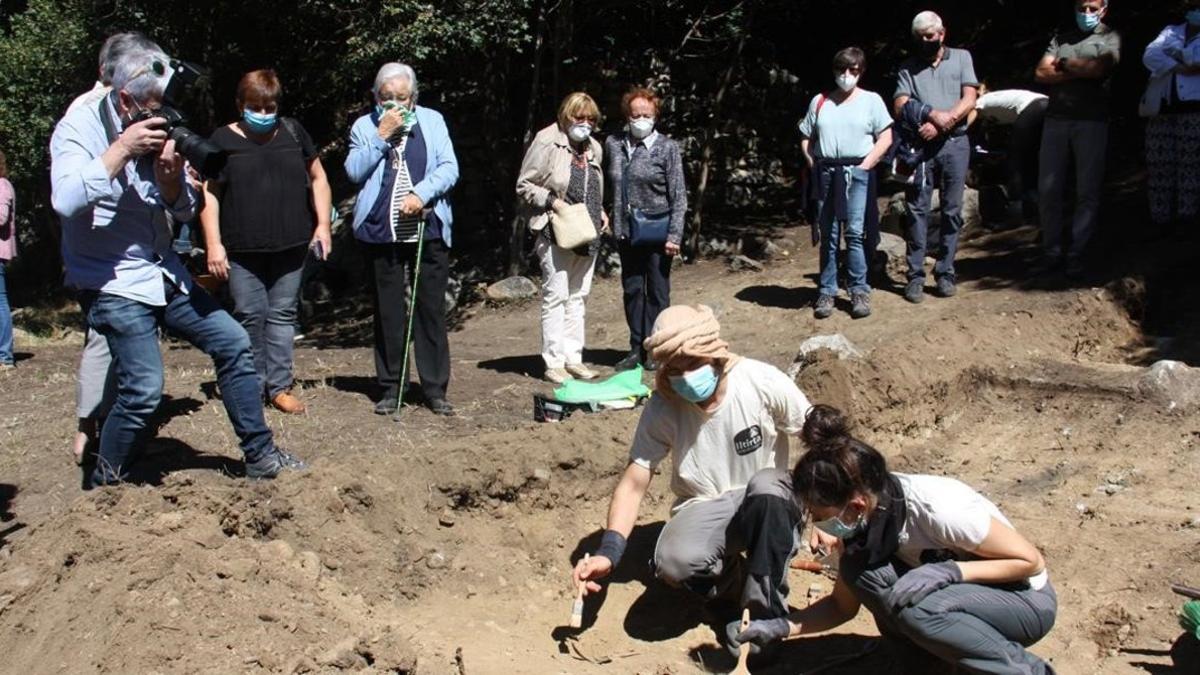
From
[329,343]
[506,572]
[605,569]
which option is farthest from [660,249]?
[329,343]

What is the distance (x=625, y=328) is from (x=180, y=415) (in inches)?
171

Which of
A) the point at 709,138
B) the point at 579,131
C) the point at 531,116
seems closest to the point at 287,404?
the point at 579,131

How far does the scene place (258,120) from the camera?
22.3ft

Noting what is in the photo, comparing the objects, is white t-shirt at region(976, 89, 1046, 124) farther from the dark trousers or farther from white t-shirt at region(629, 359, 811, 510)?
white t-shirt at region(629, 359, 811, 510)

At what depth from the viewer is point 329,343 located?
1277 centimetres

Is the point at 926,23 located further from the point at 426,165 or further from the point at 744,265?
the point at 426,165

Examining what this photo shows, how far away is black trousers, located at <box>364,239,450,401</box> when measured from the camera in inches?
284

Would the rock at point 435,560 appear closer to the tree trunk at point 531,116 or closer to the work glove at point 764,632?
the work glove at point 764,632

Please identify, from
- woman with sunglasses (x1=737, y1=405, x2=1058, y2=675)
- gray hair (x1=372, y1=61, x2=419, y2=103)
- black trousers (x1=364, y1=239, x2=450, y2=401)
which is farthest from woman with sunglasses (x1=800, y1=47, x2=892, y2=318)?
woman with sunglasses (x1=737, y1=405, x2=1058, y2=675)

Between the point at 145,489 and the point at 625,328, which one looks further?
the point at 625,328

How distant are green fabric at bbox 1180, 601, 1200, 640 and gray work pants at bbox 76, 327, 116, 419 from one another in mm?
4622

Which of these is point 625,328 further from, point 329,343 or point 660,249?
point 329,343

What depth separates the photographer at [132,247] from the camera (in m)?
5.10

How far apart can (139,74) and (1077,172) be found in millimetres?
6461
